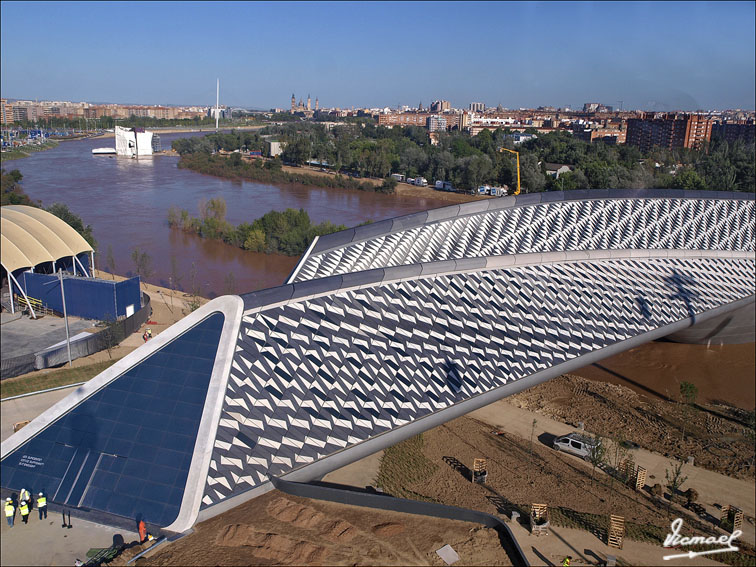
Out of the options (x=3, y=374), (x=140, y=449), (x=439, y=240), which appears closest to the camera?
(x=140, y=449)

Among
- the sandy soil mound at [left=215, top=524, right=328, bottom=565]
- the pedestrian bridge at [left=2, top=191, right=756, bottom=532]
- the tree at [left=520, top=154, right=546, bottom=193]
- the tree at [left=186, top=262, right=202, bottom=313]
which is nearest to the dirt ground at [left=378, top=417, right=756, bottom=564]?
the pedestrian bridge at [left=2, top=191, right=756, bottom=532]

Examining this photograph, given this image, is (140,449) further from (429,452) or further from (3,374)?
(429,452)

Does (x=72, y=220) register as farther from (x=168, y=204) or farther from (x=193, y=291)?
(x=168, y=204)

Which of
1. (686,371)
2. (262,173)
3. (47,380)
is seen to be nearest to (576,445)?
(686,371)

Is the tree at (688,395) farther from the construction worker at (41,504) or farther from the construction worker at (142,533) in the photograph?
the construction worker at (41,504)

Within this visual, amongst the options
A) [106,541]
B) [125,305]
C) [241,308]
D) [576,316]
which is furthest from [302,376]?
[125,305]

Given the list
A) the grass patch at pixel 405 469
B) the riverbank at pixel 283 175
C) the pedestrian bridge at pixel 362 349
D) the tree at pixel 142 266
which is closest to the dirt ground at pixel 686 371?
the pedestrian bridge at pixel 362 349

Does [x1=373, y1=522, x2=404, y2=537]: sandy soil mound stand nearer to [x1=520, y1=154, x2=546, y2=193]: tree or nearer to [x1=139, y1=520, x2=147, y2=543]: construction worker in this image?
[x1=139, y1=520, x2=147, y2=543]: construction worker
